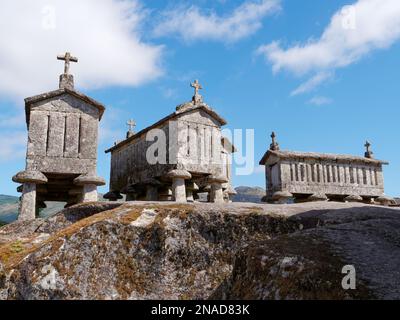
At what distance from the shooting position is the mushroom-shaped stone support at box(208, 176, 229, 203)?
14.3m

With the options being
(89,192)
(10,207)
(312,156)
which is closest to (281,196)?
(312,156)

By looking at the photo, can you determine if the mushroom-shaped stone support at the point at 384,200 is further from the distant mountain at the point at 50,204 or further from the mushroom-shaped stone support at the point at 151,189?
the distant mountain at the point at 50,204

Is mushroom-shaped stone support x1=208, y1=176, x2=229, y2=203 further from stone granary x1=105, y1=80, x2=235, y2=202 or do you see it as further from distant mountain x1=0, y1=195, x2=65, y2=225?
distant mountain x1=0, y1=195, x2=65, y2=225

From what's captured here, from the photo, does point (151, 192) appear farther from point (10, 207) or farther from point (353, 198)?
point (10, 207)

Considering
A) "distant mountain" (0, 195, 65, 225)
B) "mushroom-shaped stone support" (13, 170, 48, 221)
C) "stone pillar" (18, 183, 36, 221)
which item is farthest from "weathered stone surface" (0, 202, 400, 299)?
"distant mountain" (0, 195, 65, 225)

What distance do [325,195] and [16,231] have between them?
49.6 feet

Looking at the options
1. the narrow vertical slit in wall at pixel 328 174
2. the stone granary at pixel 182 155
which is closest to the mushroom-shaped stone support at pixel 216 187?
the stone granary at pixel 182 155

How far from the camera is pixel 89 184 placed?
1184 cm

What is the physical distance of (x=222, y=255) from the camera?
15.8 feet

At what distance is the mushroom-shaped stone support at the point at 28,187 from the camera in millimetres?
11250

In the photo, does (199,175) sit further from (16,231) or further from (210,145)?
(16,231)

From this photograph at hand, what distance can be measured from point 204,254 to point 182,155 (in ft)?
29.8
